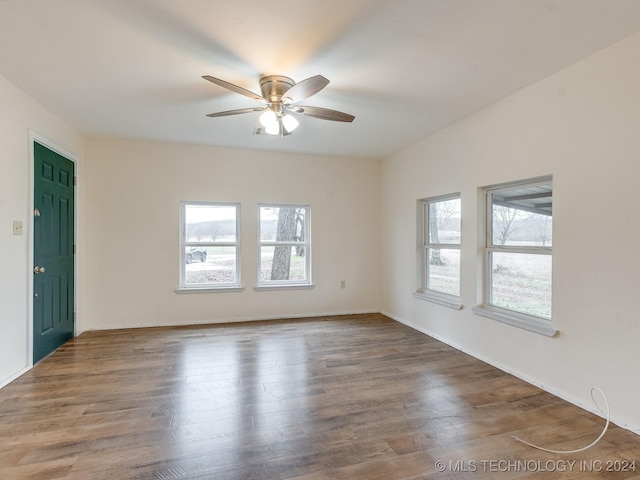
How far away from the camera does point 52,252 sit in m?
3.53

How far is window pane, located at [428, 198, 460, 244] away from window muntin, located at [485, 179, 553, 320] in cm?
54

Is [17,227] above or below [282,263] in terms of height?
above

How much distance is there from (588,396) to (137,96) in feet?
14.3

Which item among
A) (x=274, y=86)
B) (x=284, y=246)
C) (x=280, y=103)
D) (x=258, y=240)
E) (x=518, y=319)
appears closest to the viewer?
(x=274, y=86)

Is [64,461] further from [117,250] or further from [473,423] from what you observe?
[117,250]

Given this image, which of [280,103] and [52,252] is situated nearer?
[280,103]

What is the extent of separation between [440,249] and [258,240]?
2.54 metres

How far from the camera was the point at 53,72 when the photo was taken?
2604 millimetres

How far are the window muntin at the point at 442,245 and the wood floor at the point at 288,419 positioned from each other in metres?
0.92

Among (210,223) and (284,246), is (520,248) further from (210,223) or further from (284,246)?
(210,223)

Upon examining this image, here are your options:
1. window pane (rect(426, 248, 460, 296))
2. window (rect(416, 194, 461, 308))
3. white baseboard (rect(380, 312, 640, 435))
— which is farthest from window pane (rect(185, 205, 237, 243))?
white baseboard (rect(380, 312, 640, 435))

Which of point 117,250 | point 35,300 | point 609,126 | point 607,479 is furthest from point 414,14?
point 117,250

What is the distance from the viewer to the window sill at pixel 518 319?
2699 millimetres

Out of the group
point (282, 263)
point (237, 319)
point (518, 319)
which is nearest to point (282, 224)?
point (282, 263)
